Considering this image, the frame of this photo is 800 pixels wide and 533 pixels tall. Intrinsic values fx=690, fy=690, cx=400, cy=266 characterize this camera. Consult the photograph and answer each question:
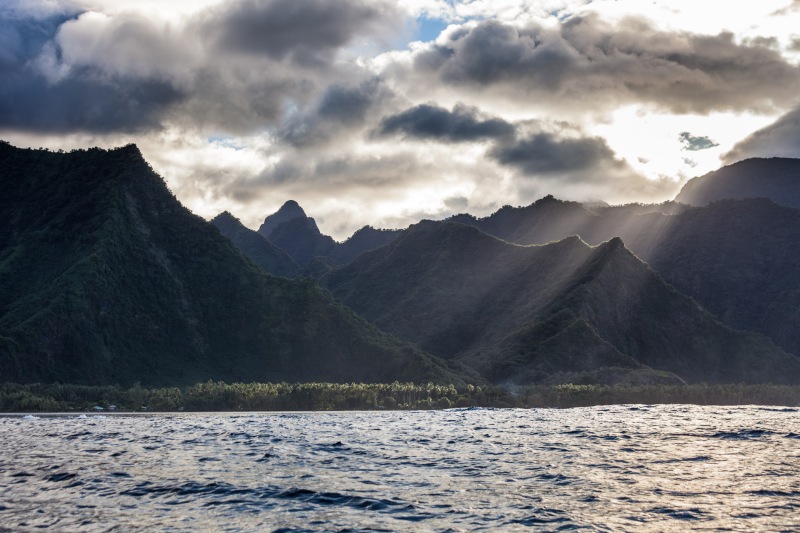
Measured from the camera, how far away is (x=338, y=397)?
128 metres

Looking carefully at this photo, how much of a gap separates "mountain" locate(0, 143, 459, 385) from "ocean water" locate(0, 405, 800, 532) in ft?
272

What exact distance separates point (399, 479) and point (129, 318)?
145m

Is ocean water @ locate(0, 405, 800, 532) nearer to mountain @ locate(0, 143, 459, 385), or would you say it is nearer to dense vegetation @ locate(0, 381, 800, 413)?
dense vegetation @ locate(0, 381, 800, 413)

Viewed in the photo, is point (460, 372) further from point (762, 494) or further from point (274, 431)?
point (762, 494)

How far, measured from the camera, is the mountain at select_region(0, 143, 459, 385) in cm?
15125

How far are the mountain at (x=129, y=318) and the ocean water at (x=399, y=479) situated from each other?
83015mm

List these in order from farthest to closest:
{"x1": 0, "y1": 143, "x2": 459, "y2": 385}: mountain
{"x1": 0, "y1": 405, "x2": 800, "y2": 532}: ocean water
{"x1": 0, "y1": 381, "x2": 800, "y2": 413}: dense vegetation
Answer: {"x1": 0, "y1": 143, "x2": 459, "y2": 385}: mountain, {"x1": 0, "y1": 381, "x2": 800, "y2": 413}: dense vegetation, {"x1": 0, "y1": 405, "x2": 800, "y2": 532}: ocean water

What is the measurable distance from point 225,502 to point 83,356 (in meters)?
134

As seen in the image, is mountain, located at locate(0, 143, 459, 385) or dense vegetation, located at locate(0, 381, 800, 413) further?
mountain, located at locate(0, 143, 459, 385)

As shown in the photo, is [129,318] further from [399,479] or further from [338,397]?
[399,479]

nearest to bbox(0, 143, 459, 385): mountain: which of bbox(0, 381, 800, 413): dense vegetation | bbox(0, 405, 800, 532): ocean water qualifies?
bbox(0, 381, 800, 413): dense vegetation

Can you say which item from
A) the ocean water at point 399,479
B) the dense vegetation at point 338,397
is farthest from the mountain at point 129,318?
the ocean water at point 399,479

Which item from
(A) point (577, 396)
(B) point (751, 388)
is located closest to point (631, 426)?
(A) point (577, 396)

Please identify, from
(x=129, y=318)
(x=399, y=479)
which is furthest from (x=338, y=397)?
(x=399, y=479)
